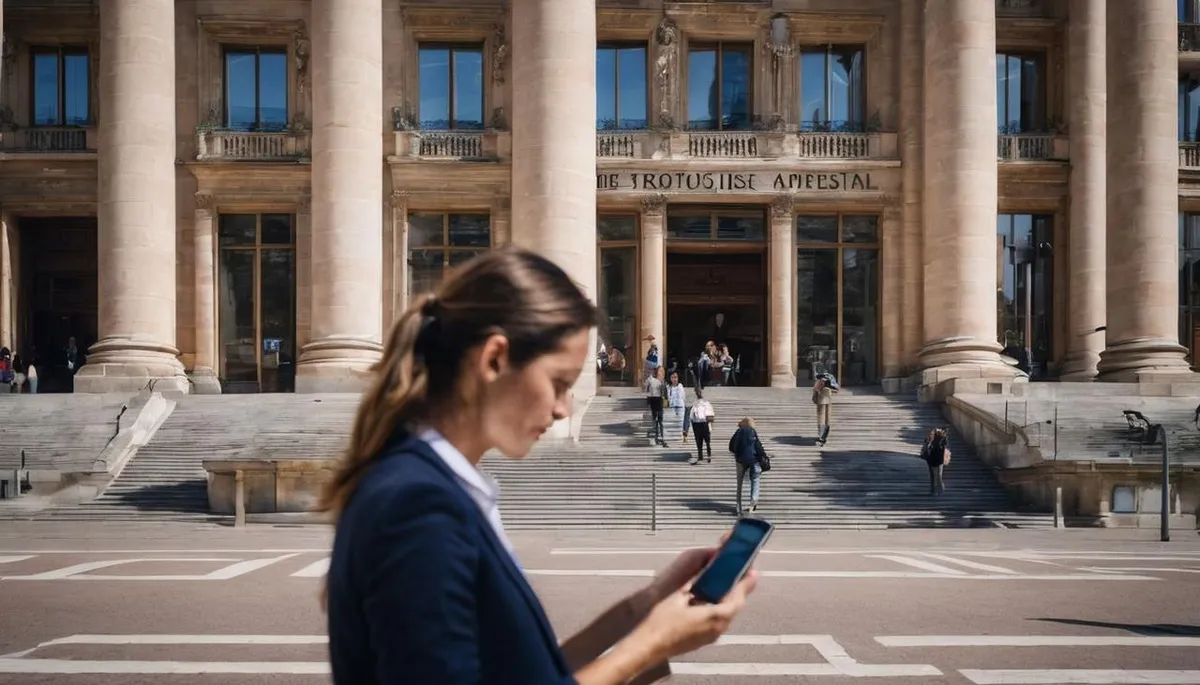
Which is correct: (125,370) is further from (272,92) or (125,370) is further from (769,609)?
(769,609)

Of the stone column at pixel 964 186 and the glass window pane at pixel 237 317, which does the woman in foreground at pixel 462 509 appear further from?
the glass window pane at pixel 237 317

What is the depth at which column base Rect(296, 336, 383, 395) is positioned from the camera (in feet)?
103

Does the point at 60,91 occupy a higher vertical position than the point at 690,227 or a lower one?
higher

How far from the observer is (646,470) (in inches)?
996

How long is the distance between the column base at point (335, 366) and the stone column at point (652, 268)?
9542 mm

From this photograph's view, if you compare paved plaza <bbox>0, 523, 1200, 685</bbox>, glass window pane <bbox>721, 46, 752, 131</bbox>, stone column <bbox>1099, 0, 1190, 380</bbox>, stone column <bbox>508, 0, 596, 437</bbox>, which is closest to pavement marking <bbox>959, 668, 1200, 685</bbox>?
paved plaza <bbox>0, 523, 1200, 685</bbox>

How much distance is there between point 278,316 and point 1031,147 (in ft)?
75.2

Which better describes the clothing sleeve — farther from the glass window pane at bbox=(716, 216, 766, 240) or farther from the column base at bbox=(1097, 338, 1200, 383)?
the glass window pane at bbox=(716, 216, 766, 240)

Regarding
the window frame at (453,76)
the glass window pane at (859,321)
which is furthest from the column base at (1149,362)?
the window frame at (453,76)

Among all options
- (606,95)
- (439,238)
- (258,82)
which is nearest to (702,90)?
(606,95)

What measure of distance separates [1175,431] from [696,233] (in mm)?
16077

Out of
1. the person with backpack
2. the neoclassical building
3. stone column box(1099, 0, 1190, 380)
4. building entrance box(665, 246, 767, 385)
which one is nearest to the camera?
the person with backpack

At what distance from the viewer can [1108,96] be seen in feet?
112

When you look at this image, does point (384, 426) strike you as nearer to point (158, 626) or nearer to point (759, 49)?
point (158, 626)
